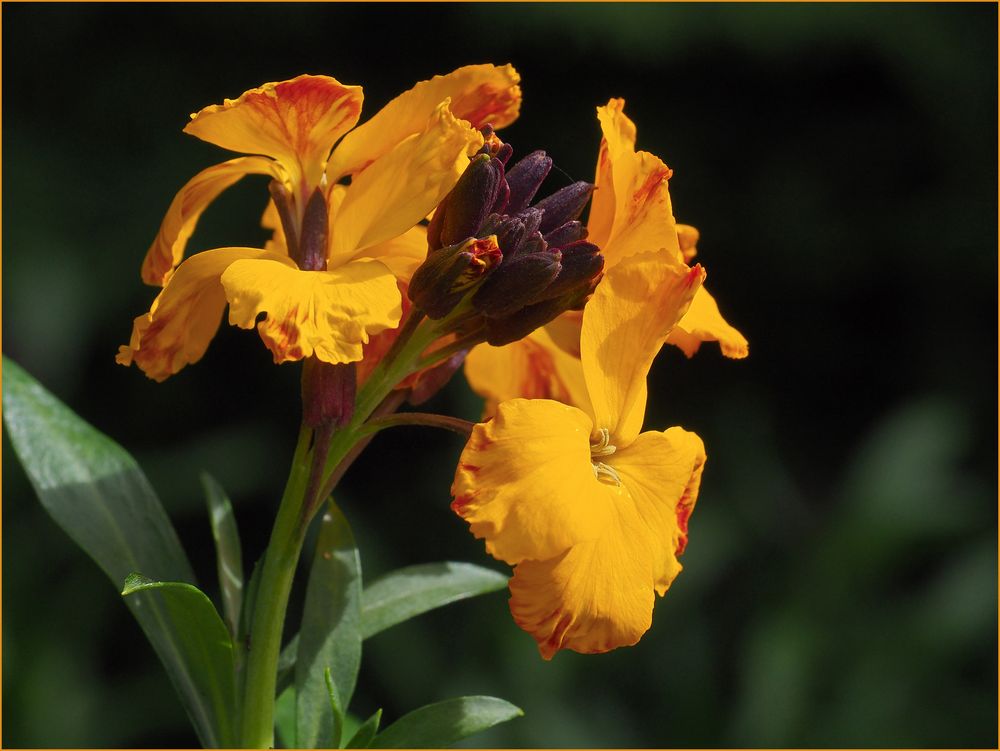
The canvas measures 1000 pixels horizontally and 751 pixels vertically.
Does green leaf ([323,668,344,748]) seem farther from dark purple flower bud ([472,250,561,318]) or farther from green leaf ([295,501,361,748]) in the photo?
dark purple flower bud ([472,250,561,318])

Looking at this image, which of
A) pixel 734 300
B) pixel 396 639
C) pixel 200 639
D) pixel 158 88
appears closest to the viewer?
pixel 200 639

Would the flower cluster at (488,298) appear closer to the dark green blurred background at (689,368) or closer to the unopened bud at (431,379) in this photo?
the unopened bud at (431,379)

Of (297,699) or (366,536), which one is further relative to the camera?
(366,536)

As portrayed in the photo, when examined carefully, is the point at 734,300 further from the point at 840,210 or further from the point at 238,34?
the point at 238,34

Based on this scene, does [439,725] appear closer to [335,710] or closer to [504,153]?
[335,710]

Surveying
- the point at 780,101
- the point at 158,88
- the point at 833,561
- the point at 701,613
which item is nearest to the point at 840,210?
the point at 780,101

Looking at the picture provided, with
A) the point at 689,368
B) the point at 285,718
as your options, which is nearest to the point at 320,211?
the point at 285,718

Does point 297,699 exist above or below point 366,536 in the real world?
above
